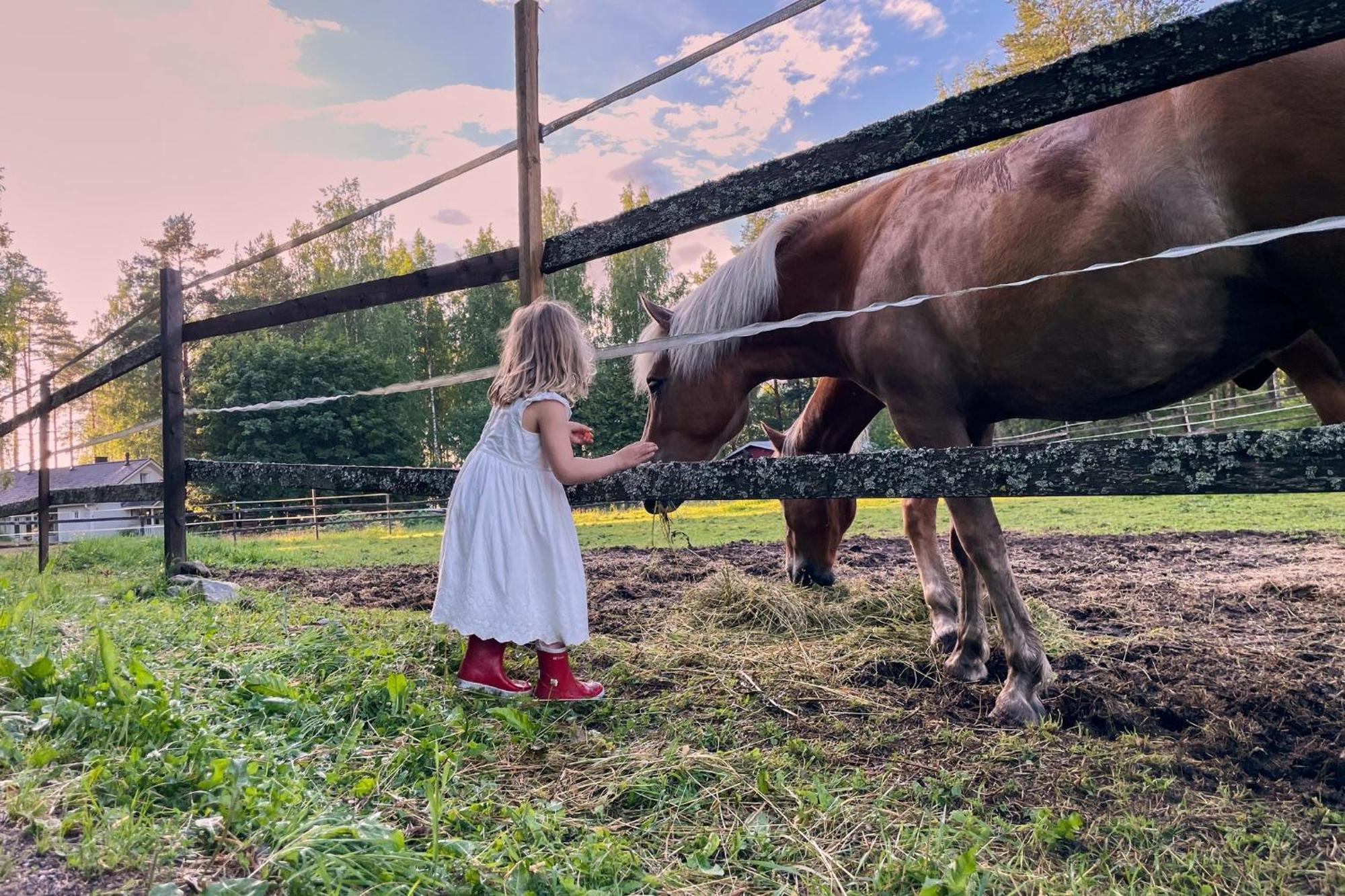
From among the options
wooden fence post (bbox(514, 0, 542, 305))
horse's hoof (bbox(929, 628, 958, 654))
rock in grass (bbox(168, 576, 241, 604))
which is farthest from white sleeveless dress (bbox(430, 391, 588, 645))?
rock in grass (bbox(168, 576, 241, 604))

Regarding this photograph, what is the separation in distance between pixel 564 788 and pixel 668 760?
317mm

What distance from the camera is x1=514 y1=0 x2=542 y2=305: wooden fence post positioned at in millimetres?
2957

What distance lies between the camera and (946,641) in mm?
3602

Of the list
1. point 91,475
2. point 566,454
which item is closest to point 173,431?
point 566,454

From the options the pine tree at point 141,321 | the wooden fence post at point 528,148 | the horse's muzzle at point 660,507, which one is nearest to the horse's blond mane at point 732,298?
the horse's muzzle at point 660,507

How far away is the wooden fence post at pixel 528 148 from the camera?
2.96 metres

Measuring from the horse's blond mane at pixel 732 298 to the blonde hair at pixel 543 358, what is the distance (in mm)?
991

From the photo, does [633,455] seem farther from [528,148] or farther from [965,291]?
[528,148]

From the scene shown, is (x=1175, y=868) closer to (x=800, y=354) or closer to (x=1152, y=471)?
(x=1152, y=471)

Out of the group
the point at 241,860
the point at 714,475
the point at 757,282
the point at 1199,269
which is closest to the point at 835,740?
the point at 714,475

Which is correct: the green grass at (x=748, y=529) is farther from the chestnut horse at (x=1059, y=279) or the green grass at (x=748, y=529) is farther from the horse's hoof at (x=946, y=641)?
the chestnut horse at (x=1059, y=279)

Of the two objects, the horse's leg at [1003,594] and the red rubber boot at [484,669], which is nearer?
the red rubber boot at [484,669]

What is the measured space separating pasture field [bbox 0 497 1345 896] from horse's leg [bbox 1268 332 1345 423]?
3.52 feet

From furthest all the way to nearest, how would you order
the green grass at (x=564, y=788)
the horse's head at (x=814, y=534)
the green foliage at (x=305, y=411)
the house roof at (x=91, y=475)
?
1. the house roof at (x=91, y=475)
2. the green foliage at (x=305, y=411)
3. the horse's head at (x=814, y=534)
4. the green grass at (x=564, y=788)
